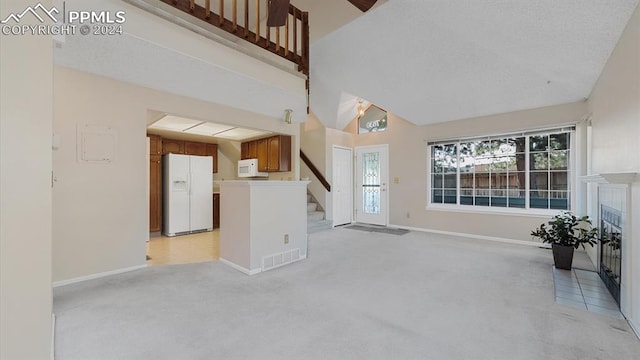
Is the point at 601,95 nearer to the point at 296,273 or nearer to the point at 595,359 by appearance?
the point at 595,359

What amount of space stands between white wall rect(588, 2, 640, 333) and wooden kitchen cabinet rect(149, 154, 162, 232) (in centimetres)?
642

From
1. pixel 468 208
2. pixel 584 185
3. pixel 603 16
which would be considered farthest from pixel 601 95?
pixel 468 208

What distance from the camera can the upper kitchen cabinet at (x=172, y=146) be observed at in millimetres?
5648

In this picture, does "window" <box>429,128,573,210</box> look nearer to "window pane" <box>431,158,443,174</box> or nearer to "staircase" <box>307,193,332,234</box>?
"window pane" <box>431,158,443,174</box>

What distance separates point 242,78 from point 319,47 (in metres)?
1.74

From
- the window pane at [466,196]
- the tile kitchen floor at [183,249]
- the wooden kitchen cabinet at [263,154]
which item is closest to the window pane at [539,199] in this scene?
the window pane at [466,196]

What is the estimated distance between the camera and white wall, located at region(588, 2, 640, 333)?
2.01 m

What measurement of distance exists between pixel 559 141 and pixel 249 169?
575 centimetres

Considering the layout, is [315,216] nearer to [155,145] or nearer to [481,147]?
[155,145]

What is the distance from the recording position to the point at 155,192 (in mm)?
5309

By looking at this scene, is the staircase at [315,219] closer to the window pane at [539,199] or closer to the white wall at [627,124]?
the window pane at [539,199]

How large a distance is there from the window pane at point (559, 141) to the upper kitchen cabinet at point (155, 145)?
23.4ft

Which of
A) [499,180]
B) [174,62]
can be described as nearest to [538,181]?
[499,180]

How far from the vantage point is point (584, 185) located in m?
4.11
